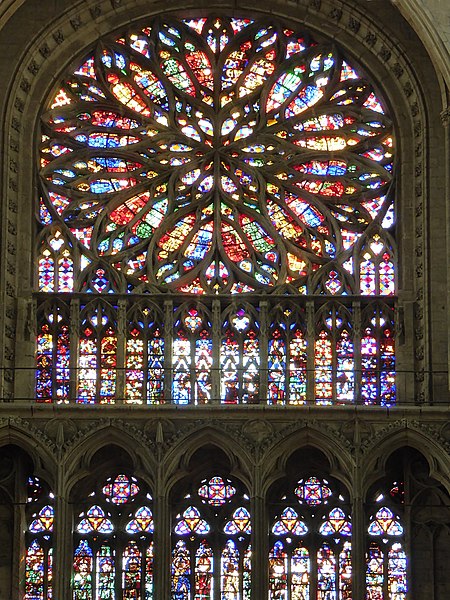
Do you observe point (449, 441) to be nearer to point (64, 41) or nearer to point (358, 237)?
point (358, 237)

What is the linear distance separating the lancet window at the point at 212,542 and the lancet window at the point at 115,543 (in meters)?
0.39

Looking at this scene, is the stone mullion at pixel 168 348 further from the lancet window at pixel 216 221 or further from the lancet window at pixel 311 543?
the lancet window at pixel 311 543

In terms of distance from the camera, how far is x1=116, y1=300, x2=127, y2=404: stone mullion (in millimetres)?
28500

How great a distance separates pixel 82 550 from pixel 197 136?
20.6 feet

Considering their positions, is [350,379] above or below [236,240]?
below

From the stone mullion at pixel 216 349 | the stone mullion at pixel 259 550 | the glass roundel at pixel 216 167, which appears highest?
the glass roundel at pixel 216 167

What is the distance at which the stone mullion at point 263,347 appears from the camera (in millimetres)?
28562

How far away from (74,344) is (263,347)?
2.55m

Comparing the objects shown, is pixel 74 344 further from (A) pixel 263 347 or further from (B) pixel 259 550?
(B) pixel 259 550

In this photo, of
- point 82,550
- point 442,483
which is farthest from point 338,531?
point 82,550

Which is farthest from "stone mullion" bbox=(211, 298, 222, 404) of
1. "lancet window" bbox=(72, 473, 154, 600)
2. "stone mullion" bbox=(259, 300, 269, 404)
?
"lancet window" bbox=(72, 473, 154, 600)

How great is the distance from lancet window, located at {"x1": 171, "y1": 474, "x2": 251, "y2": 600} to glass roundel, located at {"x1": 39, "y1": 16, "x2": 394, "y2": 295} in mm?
2848

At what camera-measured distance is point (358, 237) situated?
97.2ft

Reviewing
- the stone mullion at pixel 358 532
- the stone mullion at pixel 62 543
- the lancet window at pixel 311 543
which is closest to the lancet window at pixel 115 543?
the stone mullion at pixel 62 543
